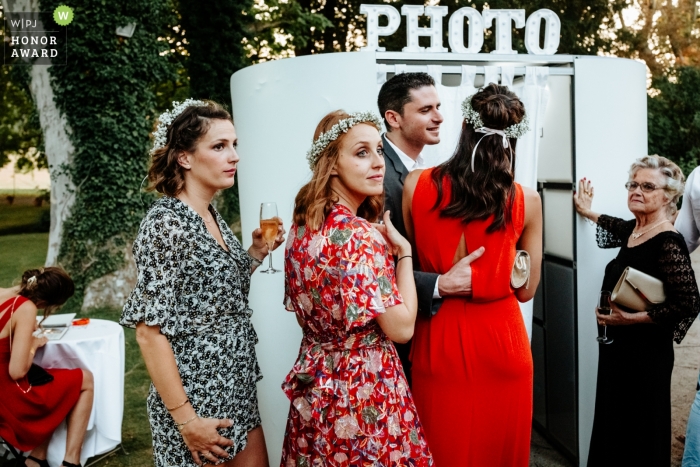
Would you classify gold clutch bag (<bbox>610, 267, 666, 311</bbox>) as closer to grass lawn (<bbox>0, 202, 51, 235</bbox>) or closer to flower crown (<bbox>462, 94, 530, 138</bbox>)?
flower crown (<bbox>462, 94, 530, 138</bbox>)

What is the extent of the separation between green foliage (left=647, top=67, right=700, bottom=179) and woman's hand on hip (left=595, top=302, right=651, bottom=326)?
1033cm

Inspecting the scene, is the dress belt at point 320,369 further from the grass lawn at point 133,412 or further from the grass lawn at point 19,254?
the grass lawn at point 19,254

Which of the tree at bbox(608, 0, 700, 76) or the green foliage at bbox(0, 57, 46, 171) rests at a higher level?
the tree at bbox(608, 0, 700, 76)

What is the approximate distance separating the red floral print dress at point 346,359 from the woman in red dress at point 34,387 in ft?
6.06

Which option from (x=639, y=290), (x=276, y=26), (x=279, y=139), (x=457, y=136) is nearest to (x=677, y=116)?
(x=276, y=26)

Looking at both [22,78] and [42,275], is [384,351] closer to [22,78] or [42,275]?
[42,275]

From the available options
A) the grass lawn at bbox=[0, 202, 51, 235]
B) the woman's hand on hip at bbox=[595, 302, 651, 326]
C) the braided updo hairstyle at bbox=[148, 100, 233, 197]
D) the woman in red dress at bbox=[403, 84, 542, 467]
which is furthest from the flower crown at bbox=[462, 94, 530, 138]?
the grass lawn at bbox=[0, 202, 51, 235]

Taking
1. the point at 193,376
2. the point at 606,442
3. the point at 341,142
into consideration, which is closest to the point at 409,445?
the point at 193,376

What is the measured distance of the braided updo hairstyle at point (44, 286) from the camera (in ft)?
10.3

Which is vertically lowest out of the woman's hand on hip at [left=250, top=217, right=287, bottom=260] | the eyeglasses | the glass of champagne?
the woman's hand on hip at [left=250, top=217, right=287, bottom=260]

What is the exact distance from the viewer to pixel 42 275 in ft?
10.4

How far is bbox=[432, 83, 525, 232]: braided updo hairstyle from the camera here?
204cm

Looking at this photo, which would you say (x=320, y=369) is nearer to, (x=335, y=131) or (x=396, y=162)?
(x=335, y=131)

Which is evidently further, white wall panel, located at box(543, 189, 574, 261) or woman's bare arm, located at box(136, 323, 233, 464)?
white wall panel, located at box(543, 189, 574, 261)
